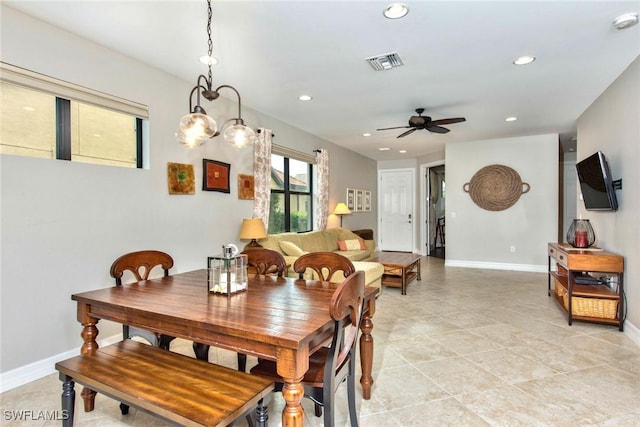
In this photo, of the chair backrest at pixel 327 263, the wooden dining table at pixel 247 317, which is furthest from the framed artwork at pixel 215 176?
the chair backrest at pixel 327 263

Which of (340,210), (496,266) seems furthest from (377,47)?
(496,266)

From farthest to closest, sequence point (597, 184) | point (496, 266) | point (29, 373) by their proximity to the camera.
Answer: point (496, 266) → point (597, 184) → point (29, 373)

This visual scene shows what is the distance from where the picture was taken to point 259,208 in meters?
4.57

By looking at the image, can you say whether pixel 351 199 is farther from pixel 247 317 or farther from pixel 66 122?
pixel 247 317

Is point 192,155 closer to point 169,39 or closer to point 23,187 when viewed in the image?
point 169,39

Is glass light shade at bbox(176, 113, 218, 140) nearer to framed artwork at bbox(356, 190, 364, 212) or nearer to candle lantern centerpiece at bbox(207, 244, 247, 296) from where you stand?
candle lantern centerpiece at bbox(207, 244, 247, 296)

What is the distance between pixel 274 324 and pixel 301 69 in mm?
2593

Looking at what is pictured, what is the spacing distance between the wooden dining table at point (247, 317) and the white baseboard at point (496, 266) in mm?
5311

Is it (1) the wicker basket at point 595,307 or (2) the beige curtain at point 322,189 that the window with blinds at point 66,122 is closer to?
(2) the beige curtain at point 322,189

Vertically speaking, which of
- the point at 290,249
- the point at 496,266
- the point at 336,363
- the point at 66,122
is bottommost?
the point at 496,266

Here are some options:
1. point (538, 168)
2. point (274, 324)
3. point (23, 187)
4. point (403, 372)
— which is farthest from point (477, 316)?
point (23, 187)

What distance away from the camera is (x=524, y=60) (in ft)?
9.93

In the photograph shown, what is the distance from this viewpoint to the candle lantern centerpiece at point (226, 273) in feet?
6.17

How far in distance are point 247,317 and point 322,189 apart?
4767 millimetres
